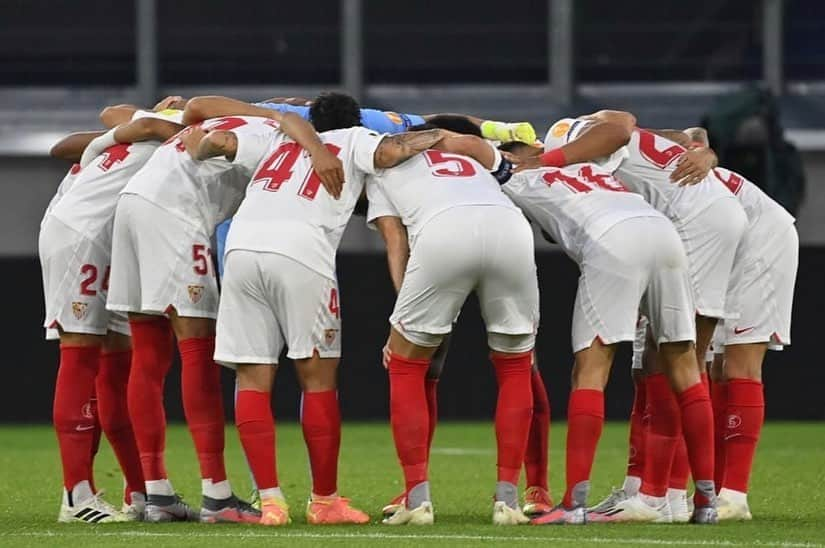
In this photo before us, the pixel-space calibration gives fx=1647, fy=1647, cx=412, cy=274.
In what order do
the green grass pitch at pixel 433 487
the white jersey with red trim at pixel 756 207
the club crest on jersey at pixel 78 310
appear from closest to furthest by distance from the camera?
the green grass pitch at pixel 433 487, the club crest on jersey at pixel 78 310, the white jersey with red trim at pixel 756 207

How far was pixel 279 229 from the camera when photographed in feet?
18.8

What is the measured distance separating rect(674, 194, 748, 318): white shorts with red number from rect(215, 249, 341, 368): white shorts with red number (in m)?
1.39

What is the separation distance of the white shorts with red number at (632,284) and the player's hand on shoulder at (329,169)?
3.02 ft

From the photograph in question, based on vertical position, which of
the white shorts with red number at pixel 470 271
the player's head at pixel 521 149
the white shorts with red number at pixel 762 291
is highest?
the player's head at pixel 521 149

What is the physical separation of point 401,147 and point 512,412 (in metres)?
1.02

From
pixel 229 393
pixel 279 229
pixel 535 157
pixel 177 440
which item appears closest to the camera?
pixel 279 229

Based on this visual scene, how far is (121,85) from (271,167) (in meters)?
12.0

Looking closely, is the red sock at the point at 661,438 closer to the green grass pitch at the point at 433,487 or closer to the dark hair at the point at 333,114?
the green grass pitch at the point at 433,487

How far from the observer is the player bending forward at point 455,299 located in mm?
5574

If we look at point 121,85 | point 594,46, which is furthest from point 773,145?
point 121,85

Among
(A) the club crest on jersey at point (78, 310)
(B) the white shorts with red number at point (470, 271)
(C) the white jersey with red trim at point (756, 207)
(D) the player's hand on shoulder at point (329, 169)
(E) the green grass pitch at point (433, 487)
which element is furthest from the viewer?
(C) the white jersey with red trim at point (756, 207)

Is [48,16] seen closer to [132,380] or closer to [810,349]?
[810,349]

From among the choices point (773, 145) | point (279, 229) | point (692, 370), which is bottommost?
point (773, 145)

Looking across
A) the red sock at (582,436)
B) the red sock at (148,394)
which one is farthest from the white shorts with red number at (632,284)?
the red sock at (148,394)
